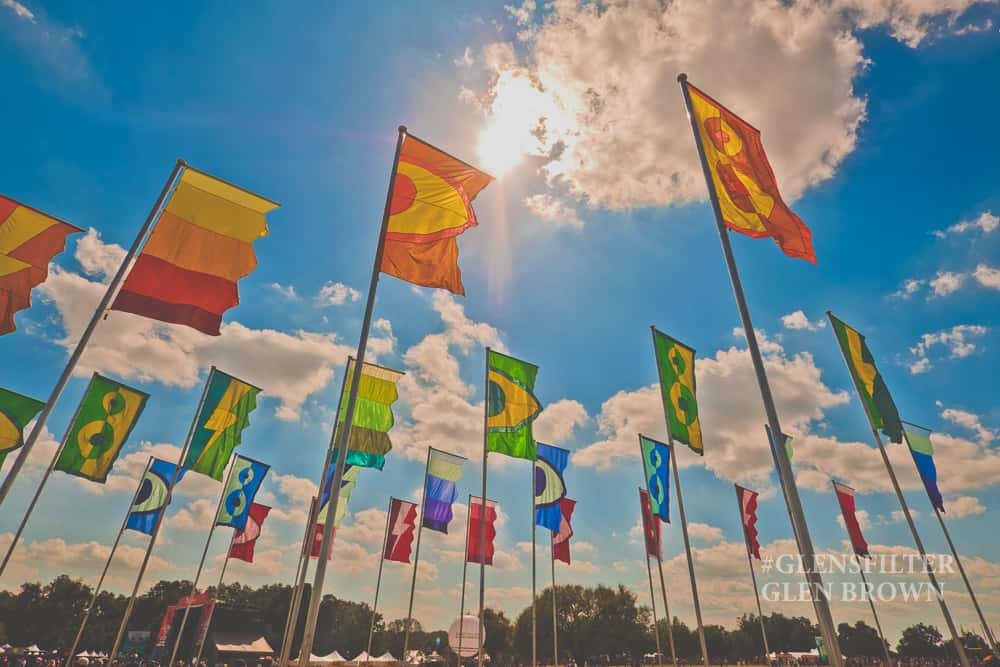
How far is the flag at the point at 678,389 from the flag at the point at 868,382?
6.14 metres

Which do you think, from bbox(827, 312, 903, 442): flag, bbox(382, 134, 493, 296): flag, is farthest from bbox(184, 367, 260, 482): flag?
bbox(827, 312, 903, 442): flag

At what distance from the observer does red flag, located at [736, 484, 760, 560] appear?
26.6m

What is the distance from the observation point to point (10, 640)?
77688 mm

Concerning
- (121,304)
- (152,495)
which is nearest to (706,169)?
(121,304)

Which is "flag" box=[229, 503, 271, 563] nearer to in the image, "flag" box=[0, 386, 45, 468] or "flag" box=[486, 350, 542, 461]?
"flag" box=[0, 386, 45, 468]

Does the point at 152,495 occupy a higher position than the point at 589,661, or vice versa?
the point at 152,495

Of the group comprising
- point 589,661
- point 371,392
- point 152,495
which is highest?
point 371,392

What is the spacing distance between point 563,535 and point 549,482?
168 inches

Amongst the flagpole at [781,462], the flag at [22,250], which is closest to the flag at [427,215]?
the flagpole at [781,462]

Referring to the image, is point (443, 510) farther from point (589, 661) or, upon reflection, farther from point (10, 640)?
point (10, 640)

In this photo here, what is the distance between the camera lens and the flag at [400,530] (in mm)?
25266

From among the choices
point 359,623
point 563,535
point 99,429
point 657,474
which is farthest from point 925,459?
point 359,623

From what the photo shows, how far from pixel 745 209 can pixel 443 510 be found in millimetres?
18781

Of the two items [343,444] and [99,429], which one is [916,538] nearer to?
[343,444]
